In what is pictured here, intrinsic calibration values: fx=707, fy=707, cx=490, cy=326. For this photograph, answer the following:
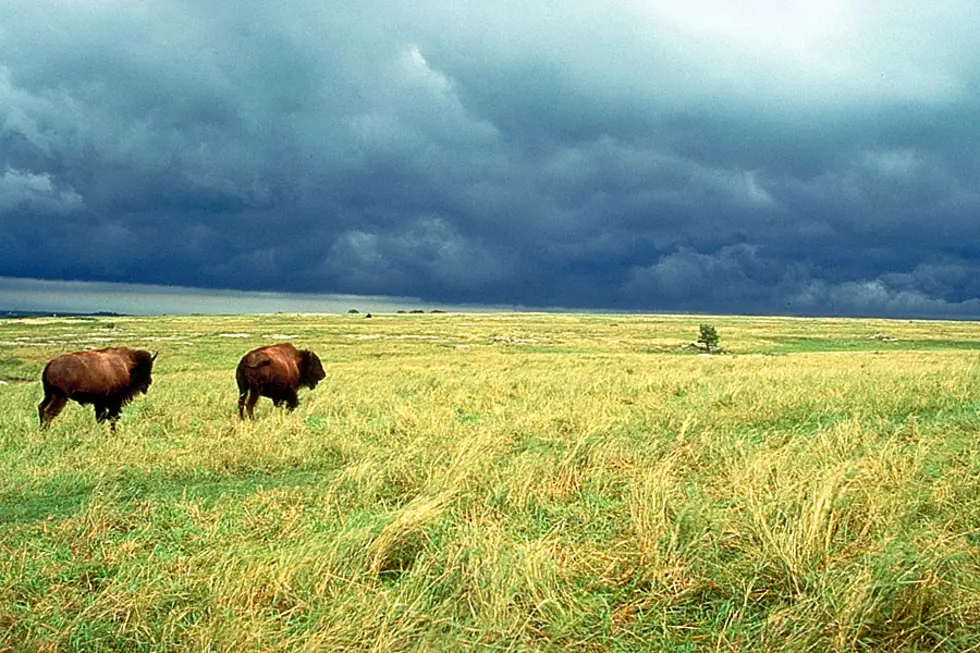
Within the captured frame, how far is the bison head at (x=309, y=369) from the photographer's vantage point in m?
17.0

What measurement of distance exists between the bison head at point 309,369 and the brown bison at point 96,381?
3334mm

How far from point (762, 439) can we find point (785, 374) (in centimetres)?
1123

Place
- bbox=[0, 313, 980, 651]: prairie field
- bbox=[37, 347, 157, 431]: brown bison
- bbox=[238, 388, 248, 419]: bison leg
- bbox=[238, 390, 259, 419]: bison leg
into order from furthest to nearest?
bbox=[238, 390, 259, 419]: bison leg → bbox=[238, 388, 248, 419]: bison leg → bbox=[37, 347, 157, 431]: brown bison → bbox=[0, 313, 980, 651]: prairie field

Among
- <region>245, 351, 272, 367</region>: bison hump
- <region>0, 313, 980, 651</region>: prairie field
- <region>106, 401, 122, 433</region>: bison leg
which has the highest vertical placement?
<region>245, 351, 272, 367</region>: bison hump

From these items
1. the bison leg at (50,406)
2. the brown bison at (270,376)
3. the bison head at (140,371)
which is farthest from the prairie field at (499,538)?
the brown bison at (270,376)

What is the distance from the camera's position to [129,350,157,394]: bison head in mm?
14827

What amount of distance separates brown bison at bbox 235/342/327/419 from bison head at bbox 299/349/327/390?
0.07m

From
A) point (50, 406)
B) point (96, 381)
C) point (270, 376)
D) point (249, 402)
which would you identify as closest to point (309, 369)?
point (270, 376)

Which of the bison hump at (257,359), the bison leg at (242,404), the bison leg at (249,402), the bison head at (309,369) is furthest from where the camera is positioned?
the bison head at (309,369)

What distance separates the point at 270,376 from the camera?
15234 millimetres

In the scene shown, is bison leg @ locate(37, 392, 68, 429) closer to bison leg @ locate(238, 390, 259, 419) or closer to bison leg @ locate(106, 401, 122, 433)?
bison leg @ locate(106, 401, 122, 433)

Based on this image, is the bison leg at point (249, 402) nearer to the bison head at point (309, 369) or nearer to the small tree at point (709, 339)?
the bison head at point (309, 369)

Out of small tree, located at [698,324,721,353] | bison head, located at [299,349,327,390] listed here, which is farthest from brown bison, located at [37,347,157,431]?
small tree, located at [698,324,721,353]

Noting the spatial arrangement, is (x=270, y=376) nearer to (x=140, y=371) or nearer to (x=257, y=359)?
(x=257, y=359)
